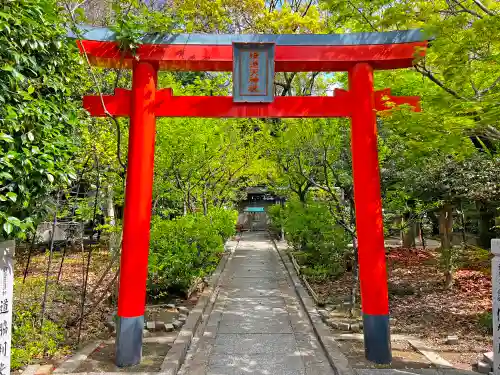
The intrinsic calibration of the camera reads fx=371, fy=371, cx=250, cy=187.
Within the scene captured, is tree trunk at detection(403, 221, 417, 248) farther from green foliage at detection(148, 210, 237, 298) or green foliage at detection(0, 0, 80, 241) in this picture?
green foliage at detection(0, 0, 80, 241)

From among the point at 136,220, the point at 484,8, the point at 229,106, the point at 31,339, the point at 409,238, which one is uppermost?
the point at 484,8

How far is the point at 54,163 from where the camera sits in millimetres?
4082

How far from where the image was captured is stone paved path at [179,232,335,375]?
5.64m

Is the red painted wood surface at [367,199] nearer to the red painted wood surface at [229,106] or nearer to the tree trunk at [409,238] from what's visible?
the red painted wood surface at [229,106]

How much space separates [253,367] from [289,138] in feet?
22.9

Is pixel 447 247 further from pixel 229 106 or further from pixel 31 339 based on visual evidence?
pixel 31 339

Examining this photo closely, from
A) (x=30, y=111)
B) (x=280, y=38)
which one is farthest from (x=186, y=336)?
(x=280, y=38)

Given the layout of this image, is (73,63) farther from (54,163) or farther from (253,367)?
(253,367)

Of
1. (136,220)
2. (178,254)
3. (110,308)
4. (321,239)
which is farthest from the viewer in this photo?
(321,239)

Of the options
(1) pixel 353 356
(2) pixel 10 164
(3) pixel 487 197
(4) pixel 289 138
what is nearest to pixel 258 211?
(4) pixel 289 138

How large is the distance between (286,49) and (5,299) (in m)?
4.96

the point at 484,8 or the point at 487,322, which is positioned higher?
the point at 484,8

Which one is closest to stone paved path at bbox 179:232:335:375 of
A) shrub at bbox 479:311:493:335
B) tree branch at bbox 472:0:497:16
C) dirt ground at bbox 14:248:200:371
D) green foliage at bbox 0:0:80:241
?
dirt ground at bbox 14:248:200:371

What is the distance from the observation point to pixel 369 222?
18.7 feet
